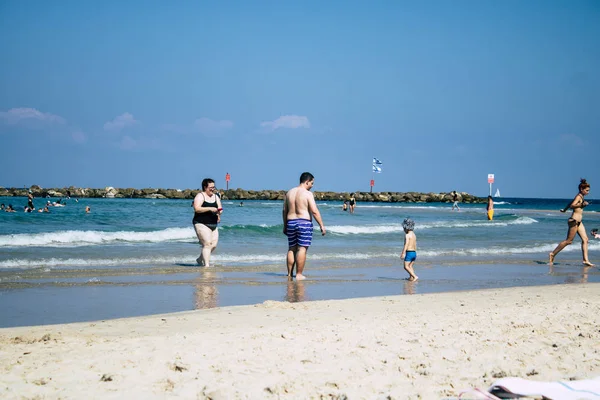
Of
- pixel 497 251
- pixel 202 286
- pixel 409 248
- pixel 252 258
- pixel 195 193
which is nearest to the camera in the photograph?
pixel 202 286

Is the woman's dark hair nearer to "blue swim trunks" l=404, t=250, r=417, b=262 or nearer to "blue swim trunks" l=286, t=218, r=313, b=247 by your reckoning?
"blue swim trunks" l=286, t=218, r=313, b=247

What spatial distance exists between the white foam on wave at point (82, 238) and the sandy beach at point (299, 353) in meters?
11.7

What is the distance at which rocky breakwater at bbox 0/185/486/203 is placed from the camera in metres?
81.2

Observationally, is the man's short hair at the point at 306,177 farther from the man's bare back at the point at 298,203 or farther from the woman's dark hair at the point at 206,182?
the woman's dark hair at the point at 206,182

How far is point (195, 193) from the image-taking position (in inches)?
3327

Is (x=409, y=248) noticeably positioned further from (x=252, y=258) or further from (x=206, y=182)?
(x=252, y=258)

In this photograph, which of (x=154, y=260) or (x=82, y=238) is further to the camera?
(x=82, y=238)

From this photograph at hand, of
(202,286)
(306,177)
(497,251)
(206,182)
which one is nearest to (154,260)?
(206,182)

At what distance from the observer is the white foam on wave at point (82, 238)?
16.7m

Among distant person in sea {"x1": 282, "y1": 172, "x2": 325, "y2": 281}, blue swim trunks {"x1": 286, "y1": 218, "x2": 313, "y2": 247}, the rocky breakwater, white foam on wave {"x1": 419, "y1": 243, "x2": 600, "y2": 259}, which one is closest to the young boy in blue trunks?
distant person in sea {"x1": 282, "y1": 172, "x2": 325, "y2": 281}

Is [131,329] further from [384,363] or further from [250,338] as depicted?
[384,363]

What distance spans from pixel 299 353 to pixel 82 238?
15.3 metres

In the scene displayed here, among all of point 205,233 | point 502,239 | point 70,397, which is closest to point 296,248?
point 205,233

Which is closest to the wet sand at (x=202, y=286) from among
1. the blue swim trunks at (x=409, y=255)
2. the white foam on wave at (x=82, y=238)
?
the blue swim trunks at (x=409, y=255)
